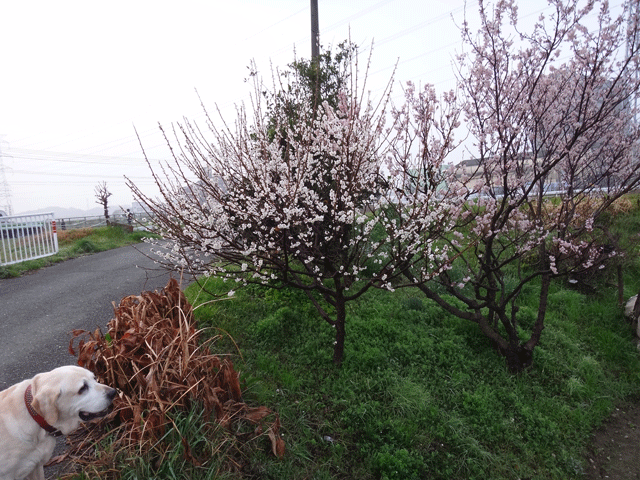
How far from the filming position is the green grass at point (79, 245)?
25.8 feet

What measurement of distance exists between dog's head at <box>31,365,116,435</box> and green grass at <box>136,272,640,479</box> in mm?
1105

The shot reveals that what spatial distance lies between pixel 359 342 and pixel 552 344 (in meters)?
2.64

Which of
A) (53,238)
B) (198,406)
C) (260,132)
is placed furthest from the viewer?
(53,238)

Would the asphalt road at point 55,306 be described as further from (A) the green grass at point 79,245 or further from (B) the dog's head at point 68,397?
(B) the dog's head at point 68,397

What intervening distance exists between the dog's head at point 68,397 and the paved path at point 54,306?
2.36 feet

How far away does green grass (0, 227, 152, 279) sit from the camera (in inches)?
310

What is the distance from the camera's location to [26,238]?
928 cm

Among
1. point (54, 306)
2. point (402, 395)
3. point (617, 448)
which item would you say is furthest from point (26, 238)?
point (617, 448)

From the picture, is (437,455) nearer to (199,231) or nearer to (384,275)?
(384,275)

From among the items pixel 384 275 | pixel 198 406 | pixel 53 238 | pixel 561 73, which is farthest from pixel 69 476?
pixel 53 238

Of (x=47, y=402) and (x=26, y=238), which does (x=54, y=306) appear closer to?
(x=47, y=402)

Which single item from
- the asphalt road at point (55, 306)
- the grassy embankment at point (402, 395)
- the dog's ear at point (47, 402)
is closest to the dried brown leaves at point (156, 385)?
the grassy embankment at point (402, 395)

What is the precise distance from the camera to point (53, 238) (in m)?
9.74

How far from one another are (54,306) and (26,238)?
5145 mm
